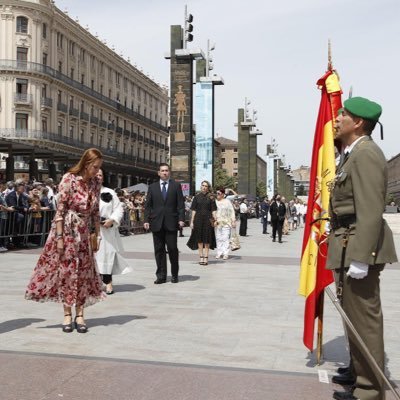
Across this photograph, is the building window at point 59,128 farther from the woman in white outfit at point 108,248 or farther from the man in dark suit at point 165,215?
the woman in white outfit at point 108,248

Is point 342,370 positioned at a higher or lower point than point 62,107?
lower

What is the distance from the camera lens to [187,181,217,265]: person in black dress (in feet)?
40.3

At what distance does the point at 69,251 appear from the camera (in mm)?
5703

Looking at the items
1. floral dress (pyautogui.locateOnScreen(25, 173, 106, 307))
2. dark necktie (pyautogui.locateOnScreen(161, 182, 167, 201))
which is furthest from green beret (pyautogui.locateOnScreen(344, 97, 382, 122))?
dark necktie (pyautogui.locateOnScreen(161, 182, 167, 201))

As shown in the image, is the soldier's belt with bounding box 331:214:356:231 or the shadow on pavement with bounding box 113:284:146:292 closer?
the soldier's belt with bounding box 331:214:356:231

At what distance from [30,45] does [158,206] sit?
49465 millimetres

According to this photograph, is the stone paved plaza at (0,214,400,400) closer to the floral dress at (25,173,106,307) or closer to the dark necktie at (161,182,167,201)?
the floral dress at (25,173,106,307)

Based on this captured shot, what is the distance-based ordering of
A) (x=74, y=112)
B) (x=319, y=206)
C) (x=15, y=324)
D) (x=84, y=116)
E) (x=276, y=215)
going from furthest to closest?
(x=84, y=116) → (x=74, y=112) → (x=276, y=215) → (x=15, y=324) → (x=319, y=206)

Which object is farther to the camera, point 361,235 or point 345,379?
point 345,379

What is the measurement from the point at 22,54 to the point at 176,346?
54093 mm

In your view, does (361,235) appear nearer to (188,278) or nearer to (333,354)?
(333,354)

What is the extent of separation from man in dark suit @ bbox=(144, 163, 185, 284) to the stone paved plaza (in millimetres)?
601

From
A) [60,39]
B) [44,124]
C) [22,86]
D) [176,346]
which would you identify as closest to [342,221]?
[176,346]

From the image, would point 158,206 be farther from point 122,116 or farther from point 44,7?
point 122,116
